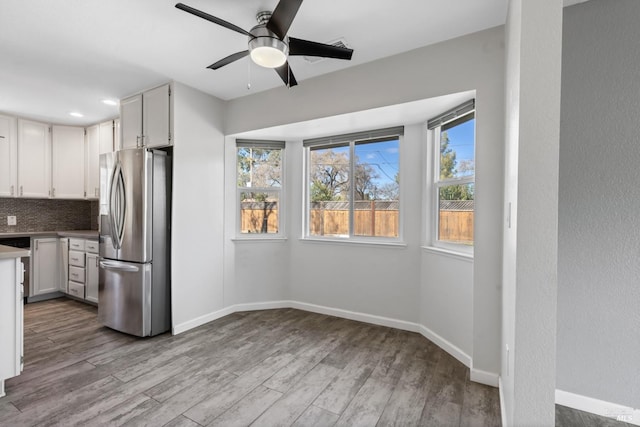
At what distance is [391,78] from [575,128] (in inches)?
53.4

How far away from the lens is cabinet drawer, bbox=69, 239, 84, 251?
13.2 feet

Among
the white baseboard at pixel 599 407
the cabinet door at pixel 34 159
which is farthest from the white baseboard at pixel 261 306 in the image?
the cabinet door at pixel 34 159

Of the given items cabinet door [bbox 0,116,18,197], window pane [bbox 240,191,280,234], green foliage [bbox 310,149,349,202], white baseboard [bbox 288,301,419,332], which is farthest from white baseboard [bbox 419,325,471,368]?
cabinet door [bbox 0,116,18,197]

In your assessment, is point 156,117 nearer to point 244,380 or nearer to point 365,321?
point 244,380

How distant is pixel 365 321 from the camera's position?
3.36 m

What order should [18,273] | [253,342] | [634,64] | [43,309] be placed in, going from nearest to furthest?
[634,64]
[18,273]
[253,342]
[43,309]

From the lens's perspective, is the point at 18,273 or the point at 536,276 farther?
the point at 18,273

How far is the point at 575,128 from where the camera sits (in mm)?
1915

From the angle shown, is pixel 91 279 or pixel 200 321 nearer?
pixel 200 321

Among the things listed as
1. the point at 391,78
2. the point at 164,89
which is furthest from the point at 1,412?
the point at 391,78

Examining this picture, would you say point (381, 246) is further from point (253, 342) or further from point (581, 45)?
point (581, 45)

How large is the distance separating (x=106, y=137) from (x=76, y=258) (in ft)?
5.64

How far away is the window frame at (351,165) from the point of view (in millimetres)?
3242

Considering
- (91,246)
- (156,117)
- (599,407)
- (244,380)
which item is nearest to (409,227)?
(599,407)
